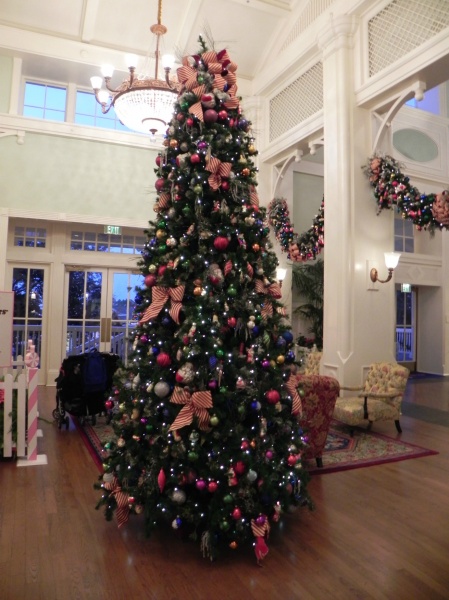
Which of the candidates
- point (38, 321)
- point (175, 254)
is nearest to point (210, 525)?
point (175, 254)

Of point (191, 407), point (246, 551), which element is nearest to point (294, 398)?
point (191, 407)

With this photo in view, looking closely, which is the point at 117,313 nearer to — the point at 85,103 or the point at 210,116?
the point at 85,103

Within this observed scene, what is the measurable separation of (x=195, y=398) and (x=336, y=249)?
4676 mm

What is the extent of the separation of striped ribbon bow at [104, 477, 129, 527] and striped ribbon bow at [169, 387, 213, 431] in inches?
24.7

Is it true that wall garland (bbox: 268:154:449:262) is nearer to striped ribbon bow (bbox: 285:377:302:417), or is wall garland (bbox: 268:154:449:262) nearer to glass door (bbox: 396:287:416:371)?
striped ribbon bow (bbox: 285:377:302:417)

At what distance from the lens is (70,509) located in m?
3.32

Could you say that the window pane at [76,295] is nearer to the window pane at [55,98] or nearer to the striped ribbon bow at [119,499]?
the window pane at [55,98]

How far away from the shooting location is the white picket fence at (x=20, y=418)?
4270mm

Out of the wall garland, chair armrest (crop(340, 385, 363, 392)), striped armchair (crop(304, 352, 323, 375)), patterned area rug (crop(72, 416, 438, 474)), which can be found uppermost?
the wall garland

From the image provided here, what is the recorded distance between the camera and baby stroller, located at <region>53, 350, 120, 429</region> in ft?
18.6

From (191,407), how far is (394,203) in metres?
4.94

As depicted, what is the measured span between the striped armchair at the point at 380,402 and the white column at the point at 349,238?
965 mm

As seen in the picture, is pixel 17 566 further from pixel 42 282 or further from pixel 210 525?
Answer: pixel 42 282

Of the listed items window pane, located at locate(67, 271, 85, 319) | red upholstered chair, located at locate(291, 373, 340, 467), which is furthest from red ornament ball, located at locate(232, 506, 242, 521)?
window pane, located at locate(67, 271, 85, 319)
